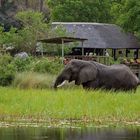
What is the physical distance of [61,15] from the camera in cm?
7338

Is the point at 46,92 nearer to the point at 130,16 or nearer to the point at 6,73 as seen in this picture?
the point at 6,73

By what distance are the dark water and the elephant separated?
436 inches

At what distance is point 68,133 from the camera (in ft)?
61.4

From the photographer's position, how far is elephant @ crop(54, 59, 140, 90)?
3139cm

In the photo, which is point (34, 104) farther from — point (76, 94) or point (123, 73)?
point (123, 73)

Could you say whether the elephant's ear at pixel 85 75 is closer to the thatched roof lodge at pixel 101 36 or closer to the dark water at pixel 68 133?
the dark water at pixel 68 133

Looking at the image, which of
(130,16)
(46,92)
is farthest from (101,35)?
(46,92)

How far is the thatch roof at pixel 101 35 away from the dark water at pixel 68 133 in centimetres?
4239

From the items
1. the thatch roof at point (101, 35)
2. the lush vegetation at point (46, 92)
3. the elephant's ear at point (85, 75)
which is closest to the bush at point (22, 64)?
the lush vegetation at point (46, 92)

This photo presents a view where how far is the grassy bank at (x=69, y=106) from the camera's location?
22.1 meters

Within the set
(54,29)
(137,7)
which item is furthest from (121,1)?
(54,29)

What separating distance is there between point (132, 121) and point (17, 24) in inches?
2257

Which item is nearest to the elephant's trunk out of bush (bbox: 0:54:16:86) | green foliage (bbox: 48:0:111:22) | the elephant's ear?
the elephant's ear

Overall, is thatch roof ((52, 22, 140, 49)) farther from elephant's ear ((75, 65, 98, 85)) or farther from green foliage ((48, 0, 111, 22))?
elephant's ear ((75, 65, 98, 85))
